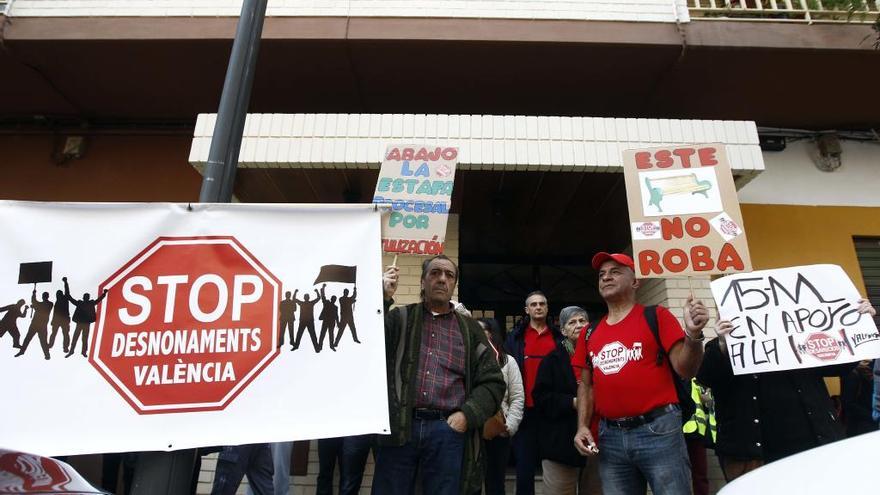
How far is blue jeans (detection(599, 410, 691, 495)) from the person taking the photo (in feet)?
9.45

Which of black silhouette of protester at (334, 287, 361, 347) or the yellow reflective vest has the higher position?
black silhouette of protester at (334, 287, 361, 347)

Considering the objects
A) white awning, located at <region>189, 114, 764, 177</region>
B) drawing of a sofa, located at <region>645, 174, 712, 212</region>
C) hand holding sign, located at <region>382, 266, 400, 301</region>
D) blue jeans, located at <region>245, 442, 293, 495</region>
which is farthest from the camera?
white awning, located at <region>189, 114, 764, 177</region>

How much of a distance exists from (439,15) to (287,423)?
5498 mm

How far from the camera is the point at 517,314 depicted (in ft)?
27.7

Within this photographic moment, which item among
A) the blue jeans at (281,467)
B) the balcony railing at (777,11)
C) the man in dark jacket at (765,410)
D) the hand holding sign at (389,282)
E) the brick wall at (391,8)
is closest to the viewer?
the hand holding sign at (389,282)

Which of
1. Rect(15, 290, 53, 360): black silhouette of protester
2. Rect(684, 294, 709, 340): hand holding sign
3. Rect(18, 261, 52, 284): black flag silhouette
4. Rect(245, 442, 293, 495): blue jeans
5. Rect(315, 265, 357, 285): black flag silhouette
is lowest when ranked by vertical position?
Rect(245, 442, 293, 495): blue jeans

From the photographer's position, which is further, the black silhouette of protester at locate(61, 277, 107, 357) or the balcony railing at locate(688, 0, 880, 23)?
the balcony railing at locate(688, 0, 880, 23)

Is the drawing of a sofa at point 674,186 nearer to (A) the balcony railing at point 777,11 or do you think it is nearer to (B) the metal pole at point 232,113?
(B) the metal pole at point 232,113

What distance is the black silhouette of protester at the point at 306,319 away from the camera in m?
2.62

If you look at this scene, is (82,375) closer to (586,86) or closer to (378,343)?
(378,343)

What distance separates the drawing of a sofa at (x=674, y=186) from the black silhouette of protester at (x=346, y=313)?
6.75 ft

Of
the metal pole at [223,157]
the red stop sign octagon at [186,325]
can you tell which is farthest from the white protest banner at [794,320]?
the metal pole at [223,157]

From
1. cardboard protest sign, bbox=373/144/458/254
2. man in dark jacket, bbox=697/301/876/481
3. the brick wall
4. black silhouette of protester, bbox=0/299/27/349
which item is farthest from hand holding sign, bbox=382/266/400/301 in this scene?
the brick wall

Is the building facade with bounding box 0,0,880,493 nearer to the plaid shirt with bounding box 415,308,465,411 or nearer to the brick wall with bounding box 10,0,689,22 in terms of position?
the brick wall with bounding box 10,0,689,22
